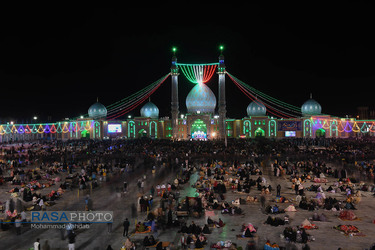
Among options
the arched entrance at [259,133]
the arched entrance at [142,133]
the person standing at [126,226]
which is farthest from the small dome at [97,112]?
the person standing at [126,226]

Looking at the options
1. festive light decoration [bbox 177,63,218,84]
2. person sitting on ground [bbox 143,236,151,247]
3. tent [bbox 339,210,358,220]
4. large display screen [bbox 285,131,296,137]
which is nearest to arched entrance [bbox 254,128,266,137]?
large display screen [bbox 285,131,296,137]

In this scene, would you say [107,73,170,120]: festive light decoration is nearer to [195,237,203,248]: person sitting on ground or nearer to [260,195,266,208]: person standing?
[260,195,266,208]: person standing

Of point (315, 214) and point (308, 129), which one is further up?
point (308, 129)

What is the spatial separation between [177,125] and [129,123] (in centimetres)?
1128

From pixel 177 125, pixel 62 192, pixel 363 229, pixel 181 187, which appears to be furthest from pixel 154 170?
pixel 177 125

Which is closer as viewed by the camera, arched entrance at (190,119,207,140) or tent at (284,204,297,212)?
tent at (284,204,297,212)

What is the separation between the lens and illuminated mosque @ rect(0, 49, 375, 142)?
2527 inches

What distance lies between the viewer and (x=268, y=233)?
42.2 ft

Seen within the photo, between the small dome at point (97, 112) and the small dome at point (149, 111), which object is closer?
the small dome at point (97, 112)

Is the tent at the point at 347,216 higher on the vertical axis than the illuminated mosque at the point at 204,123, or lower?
lower

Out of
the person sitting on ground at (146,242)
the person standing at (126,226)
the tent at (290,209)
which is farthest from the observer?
the tent at (290,209)

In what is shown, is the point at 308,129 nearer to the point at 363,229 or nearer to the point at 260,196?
the point at 260,196

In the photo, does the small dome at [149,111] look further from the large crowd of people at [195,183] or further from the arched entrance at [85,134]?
the large crowd of people at [195,183]

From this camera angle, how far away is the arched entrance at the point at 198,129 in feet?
221
